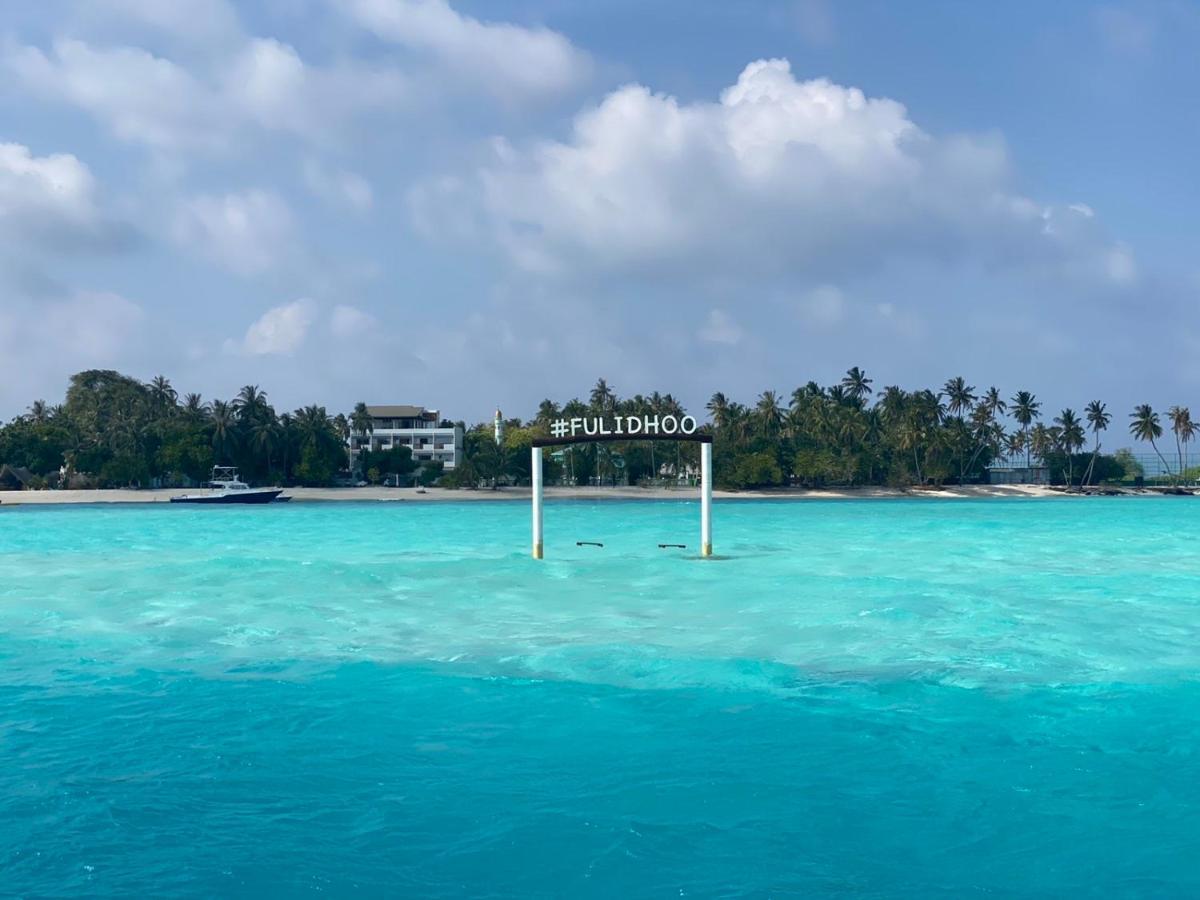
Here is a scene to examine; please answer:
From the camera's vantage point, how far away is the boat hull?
8488cm

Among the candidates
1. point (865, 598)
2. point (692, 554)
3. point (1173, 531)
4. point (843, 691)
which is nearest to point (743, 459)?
point (1173, 531)

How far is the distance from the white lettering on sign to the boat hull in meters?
64.1

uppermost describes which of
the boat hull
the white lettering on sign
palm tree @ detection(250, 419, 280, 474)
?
palm tree @ detection(250, 419, 280, 474)

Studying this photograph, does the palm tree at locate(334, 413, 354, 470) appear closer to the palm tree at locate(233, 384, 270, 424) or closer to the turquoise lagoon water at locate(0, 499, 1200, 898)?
the palm tree at locate(233, 384, 270, 424)

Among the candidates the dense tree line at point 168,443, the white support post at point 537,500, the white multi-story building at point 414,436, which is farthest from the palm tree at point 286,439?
A: the white support post at point 537,500

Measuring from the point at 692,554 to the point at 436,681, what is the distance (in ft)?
65.7

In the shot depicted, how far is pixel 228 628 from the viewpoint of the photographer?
17.0m

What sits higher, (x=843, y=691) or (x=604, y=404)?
(x=604, y=404)

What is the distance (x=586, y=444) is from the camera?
367 feet

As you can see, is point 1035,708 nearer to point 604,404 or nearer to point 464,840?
point 464,840

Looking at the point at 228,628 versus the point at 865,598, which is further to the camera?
the point at 865,598

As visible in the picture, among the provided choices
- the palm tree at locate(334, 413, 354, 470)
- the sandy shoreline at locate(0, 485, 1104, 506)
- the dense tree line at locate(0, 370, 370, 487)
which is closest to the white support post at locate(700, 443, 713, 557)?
the sandy shoreline at locate(0, 485, 1104, 506)

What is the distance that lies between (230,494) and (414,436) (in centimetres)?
4327

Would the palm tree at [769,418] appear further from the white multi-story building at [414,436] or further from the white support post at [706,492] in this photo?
the white support post at [706,492]
